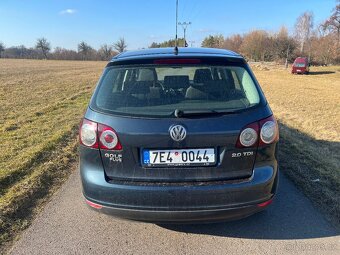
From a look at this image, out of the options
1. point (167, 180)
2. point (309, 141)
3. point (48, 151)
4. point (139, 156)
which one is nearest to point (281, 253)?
point (167, 180)

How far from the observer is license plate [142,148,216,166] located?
112 inches

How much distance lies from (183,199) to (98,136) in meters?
0.87

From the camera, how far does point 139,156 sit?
9.53 ft

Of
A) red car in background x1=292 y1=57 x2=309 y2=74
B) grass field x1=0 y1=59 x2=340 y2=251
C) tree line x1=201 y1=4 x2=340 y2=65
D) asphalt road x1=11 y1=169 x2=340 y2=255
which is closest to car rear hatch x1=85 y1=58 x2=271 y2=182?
asphalt road x1=11 y1=169 x2=340 y2=255

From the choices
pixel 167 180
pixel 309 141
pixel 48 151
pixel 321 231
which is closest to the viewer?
pixel 167 180

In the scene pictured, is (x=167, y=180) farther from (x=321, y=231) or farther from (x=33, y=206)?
(x=33, y=206)

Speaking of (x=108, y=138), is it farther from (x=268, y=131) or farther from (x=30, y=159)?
(x=30, y=159)

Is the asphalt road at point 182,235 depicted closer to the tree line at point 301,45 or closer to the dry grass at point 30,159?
the dry grass at point 30,159

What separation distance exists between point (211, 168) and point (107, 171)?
0.87 metres

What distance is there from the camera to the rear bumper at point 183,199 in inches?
112

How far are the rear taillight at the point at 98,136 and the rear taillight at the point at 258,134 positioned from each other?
100cm

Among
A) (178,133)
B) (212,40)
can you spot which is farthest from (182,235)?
(212,40)

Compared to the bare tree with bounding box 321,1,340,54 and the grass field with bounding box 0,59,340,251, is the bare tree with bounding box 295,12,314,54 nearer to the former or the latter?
the bare tree with bounding box 321,1,340,54

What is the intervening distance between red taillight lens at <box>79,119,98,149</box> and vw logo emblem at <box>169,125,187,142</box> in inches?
25.9
